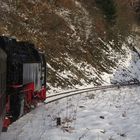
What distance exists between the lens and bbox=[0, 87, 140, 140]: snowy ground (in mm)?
12633

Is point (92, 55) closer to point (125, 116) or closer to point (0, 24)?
point (0, 24)

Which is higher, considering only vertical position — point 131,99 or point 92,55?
point 92,55

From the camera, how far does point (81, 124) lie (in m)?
14.2

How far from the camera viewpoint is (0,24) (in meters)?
35.5

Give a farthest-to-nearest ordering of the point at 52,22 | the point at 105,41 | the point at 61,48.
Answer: the point at 105,41 < the point at 52,22 < the point at 61,48

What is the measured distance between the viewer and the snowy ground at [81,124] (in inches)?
497

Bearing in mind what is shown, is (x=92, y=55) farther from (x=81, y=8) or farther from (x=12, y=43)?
(x=12, y=43)

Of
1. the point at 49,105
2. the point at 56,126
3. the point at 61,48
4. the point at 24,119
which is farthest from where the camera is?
the point at 61,48

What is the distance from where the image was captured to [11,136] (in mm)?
12445

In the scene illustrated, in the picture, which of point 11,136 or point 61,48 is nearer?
point 11,136

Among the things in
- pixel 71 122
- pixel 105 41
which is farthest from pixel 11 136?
pixel 105 41

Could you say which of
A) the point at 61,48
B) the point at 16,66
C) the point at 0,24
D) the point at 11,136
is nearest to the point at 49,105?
the point at 16,66

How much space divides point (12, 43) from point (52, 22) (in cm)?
2749

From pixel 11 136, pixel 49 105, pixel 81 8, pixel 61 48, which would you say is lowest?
Result: pixel 11 136
